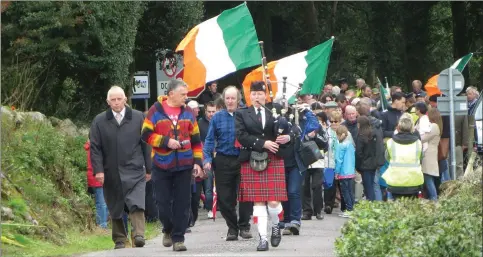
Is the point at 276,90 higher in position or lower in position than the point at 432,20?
lower

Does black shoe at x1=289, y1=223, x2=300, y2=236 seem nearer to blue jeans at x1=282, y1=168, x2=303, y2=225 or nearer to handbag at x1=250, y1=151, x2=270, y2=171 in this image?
blue jeans at x1=282, y1=168, x2=303, y2=225

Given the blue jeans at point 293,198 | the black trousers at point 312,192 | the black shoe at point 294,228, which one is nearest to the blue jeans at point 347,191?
the black trousers at point 312,192

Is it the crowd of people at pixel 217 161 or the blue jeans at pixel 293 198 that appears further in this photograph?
the blue jeans at pixel 293 198

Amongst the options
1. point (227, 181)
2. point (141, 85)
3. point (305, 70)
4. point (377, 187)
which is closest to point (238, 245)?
point (227, 181)

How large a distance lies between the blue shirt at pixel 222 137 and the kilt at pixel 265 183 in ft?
2.89

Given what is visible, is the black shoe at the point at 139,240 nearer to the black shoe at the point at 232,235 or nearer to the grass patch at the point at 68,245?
the grass patch at the point at 68,245

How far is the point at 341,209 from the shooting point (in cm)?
2277

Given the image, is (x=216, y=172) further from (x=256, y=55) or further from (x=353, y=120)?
(x=353, y=120)

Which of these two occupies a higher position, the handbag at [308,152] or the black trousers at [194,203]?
the handbag at [308,152]

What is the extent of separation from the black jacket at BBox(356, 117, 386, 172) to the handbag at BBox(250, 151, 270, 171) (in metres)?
6.84

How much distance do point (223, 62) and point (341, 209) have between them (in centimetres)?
382

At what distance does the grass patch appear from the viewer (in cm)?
1533

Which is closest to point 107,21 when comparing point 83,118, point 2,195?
point 83,118

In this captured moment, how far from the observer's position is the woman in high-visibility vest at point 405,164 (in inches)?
711
